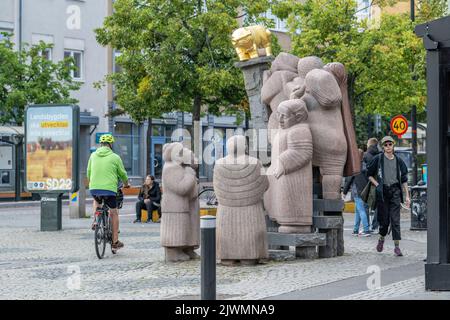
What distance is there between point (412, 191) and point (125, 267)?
1004cm

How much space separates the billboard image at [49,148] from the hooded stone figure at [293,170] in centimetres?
876

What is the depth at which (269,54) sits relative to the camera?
1686 centimetres

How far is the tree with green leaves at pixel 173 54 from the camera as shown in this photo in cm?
3038

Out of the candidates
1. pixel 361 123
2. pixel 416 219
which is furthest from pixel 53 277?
pixel 361 123

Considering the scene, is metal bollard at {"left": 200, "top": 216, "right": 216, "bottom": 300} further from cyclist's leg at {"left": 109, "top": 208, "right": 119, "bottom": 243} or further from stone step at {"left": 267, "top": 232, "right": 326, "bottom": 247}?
cyclist's leg at {"left": 109, "top": 208, "right": 119, "bottom": 243}

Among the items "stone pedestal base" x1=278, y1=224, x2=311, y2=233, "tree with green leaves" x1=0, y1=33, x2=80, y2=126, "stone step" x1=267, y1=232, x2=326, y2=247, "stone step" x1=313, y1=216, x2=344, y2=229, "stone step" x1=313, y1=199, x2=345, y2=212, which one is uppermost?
"tree with green leaves" x1=0, y1=33, x2=80, y2=126

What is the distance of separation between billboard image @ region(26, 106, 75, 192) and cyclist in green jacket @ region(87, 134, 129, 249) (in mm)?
6324

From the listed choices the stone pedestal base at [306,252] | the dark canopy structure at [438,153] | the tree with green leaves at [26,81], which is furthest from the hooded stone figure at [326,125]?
the tree with green leaves at [26,81]

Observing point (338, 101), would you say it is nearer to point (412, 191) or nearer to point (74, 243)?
point (74, 243)

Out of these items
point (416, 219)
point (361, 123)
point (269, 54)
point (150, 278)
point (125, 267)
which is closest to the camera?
point (150, 278)

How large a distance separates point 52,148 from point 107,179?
718 cm

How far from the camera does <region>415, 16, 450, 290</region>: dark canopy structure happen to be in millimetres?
10445

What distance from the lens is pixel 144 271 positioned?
42.8 feet

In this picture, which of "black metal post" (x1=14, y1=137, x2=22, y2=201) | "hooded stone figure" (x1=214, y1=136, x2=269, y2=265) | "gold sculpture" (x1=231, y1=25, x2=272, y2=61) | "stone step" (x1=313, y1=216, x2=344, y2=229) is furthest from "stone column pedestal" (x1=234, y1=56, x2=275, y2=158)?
"black metal post" (x1=14, y1=137, x2=22, y2=201)
